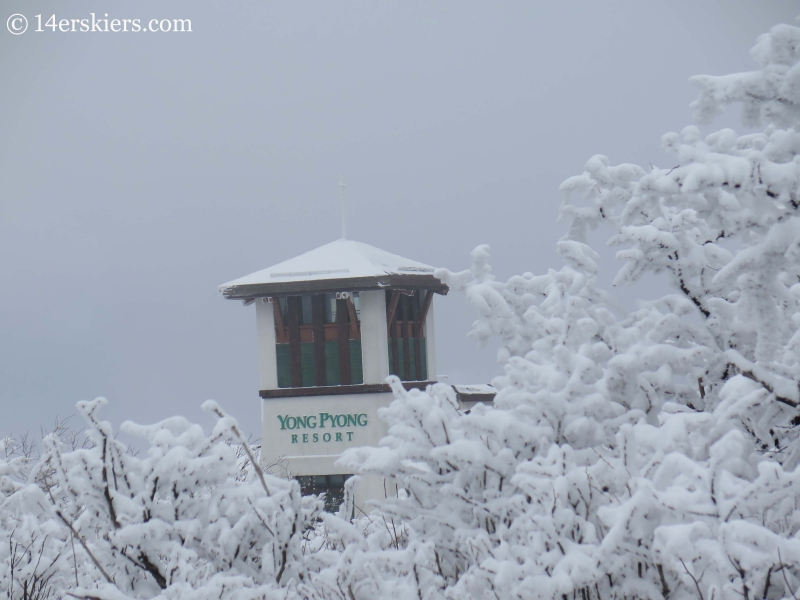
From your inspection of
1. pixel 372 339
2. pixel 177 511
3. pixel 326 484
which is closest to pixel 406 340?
pixel 372 339

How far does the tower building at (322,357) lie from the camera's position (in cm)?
1772

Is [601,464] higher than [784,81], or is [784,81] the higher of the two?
[784,81]

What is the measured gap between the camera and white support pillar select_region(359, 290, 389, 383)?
1800 cm

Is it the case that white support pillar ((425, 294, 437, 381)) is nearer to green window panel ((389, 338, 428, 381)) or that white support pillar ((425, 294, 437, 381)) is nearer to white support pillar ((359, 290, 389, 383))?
green window panel ((389, 338, 428, 381))

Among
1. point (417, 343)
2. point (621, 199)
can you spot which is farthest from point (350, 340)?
point (621, 199)

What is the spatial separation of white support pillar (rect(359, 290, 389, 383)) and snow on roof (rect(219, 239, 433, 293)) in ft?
2.70

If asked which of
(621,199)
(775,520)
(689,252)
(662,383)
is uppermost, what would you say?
(621,199)

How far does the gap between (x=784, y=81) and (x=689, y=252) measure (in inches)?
68.7

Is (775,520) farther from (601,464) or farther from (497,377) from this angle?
(497,377)

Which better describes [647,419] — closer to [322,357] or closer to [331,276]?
[331,276]

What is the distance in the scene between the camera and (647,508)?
3.12m

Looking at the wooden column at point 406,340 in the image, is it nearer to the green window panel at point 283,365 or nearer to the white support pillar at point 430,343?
the white support pillar at point 430,343

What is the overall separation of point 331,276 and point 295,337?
1.99 metres

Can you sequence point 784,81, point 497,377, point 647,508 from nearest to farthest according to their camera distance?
point 647,508
point 784,81
point 497,377
